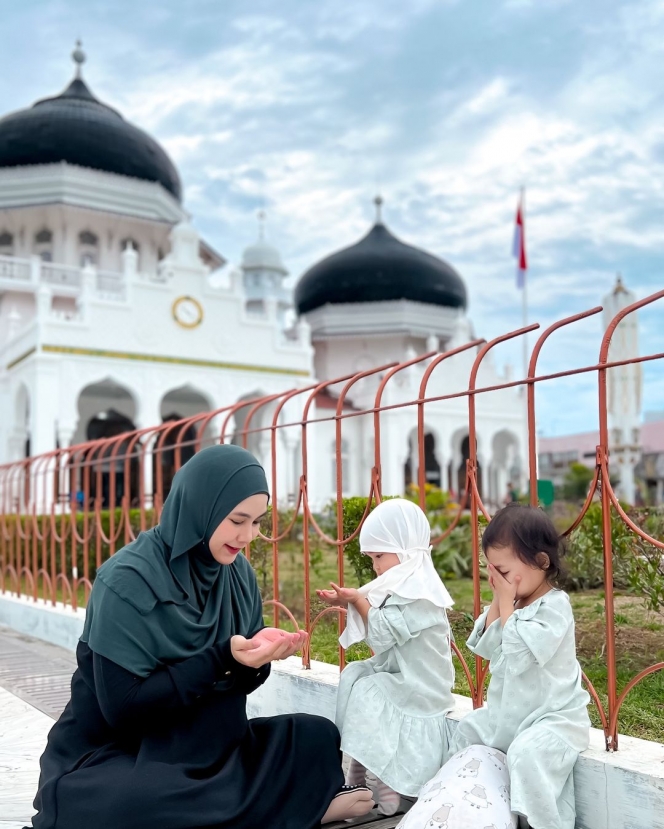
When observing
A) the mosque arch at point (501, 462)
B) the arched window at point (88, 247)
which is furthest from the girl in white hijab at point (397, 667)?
the mosque arch at point (501, 462)

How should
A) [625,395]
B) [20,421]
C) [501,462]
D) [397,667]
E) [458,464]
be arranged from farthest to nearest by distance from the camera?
[501,462] → [458,464] → [20,421] → [625,395] → [397,667]

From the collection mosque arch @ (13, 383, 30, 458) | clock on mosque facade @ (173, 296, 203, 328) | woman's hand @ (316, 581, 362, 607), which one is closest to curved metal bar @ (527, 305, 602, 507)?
woman's hand @ (316, 581, 362, 607)

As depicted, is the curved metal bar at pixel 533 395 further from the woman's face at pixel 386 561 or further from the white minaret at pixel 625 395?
the white minaret at pixel 625 395

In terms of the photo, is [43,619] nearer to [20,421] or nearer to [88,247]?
[20,421]

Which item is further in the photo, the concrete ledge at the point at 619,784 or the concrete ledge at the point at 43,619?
the concrete ledge at the point at 43,619

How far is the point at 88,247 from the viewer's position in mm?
18984

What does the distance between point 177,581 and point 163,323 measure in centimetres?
1415

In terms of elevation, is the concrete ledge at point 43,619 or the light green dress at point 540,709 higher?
the light green dress at point 540,709

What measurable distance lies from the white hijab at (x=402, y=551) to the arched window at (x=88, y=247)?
18091 millimetres

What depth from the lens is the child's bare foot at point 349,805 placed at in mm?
2025

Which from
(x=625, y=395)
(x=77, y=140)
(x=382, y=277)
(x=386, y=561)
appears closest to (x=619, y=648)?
(x=386, y=561)

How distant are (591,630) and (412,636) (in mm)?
2344

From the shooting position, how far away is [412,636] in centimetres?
216

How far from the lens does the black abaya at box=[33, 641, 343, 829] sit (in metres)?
1.81
